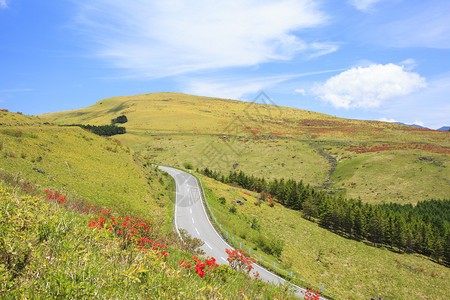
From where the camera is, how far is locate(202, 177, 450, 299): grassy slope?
2353cm

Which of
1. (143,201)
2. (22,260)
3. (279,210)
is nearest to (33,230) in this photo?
(22,260)

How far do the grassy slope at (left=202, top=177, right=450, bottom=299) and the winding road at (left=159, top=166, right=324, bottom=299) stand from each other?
2.10 m

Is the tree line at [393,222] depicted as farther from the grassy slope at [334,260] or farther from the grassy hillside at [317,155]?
the grassy hillside at [317,155]

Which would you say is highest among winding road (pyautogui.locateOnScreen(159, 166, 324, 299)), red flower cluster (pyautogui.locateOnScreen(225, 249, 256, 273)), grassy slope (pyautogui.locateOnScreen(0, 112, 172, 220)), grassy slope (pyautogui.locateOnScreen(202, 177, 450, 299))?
grassy slope (pyautogui.locateOnScreen(0, 112, 172, 220))

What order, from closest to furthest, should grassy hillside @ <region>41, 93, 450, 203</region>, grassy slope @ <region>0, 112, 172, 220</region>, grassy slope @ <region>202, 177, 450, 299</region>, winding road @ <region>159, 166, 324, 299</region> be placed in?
1. grassy slope @ <region>0, 112, 172, 220</region>
2. winding road @ <region>159, 166, 324, 299</region>
3. grassy slope @ <region>202, 177, 450, 299</region>
4. grassy hillside @ <region>41, 93, 450, 203</region>

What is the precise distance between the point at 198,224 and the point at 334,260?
20445 millimetres

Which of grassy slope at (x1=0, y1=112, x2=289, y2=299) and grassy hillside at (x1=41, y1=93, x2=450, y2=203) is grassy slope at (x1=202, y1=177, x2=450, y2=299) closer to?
grassy slope at (x1=0, y1=112, x2=289, y2=299)

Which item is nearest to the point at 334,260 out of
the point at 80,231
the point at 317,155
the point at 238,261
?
the point at 238,261

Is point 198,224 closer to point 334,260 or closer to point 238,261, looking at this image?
point 238,261

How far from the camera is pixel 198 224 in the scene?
2538 cm

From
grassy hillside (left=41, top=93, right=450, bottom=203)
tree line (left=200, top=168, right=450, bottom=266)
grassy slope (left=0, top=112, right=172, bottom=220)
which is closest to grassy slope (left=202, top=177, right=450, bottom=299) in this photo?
tree line (left=200, top=168, right=450, bottom=266)

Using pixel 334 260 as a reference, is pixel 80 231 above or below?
above

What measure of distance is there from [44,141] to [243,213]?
2946 cm

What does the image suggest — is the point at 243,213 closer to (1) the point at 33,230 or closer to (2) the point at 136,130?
Answer: (1) the point at 33,230
